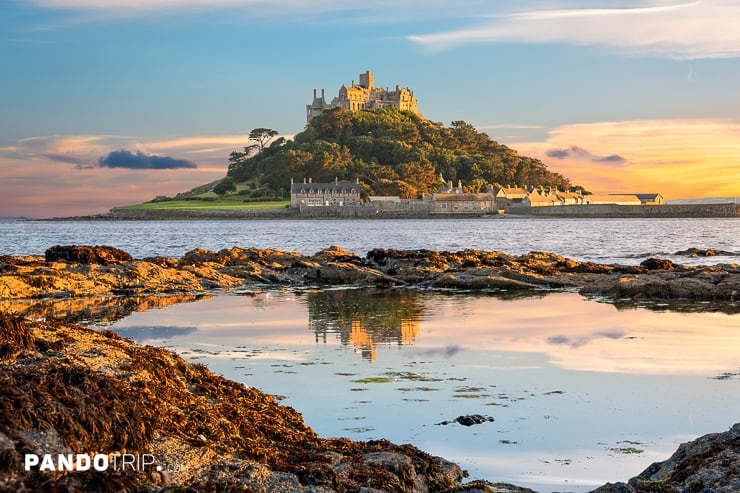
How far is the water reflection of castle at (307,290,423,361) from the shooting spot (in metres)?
11.9

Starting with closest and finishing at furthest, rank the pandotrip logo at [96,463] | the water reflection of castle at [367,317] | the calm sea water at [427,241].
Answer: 1. the pandotrip logo at [96,463]
2. the water reflection of castle at [367,317]
3. the calm sea water at [427,241]

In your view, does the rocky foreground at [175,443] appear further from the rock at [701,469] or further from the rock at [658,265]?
the rock at [658,265]

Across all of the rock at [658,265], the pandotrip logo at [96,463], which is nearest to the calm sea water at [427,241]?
the rock at [658,265]

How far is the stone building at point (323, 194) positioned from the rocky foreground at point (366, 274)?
5825 inches

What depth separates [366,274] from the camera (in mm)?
23312

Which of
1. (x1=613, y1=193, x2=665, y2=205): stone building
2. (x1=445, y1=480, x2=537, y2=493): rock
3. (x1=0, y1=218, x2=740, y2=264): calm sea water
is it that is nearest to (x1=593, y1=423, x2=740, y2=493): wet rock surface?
(x1=445, y1=480, x2=537, y2=493): rock

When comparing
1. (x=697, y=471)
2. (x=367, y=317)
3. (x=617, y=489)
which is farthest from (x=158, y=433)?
(x=367, y=317)

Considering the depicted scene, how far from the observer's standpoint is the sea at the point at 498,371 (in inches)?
256

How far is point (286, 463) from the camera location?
5.25 metres

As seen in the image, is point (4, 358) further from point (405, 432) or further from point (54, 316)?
point (54, 316)

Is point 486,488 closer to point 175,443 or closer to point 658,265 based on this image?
point 175,443

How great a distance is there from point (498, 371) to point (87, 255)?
17.2 metres

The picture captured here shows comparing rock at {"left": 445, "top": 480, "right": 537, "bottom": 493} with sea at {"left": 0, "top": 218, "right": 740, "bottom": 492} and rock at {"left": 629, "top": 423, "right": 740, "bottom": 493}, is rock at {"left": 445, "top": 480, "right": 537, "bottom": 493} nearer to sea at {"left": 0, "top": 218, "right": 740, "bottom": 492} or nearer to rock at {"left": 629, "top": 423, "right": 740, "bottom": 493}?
sea at {"left": 0, "top": 218, "right": 740, "bottom": 492}

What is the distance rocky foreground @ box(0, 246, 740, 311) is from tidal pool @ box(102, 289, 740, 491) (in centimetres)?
258
